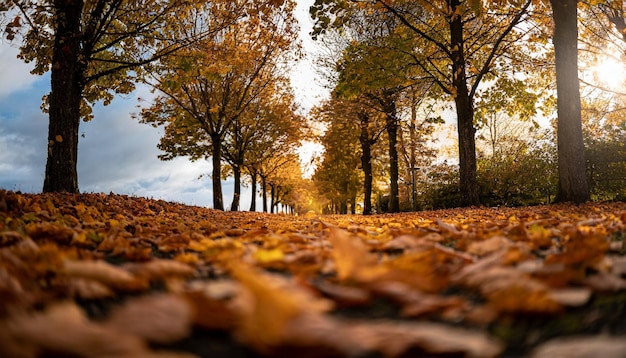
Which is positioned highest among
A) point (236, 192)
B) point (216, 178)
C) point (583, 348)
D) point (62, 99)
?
point (62, 99)

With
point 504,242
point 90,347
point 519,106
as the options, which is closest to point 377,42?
point 519,106

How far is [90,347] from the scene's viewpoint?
2.45 ft

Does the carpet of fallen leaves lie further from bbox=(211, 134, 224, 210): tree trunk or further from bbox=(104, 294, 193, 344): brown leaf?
bbox=(211, 134, 224, 210): tree trunk

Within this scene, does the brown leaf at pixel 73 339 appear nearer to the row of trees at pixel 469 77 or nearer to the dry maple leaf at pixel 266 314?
the dry maple leaf at pixel 266 314

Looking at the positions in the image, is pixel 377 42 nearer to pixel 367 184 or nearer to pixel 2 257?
pixel 367 184

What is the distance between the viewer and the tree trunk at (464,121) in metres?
11.5

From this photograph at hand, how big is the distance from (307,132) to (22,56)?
1505cm

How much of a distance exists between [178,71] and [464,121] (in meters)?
7.79

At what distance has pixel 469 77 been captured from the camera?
12.8 metres

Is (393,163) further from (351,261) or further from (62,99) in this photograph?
(351,261)

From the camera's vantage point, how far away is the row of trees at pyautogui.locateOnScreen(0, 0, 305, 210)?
794 cm

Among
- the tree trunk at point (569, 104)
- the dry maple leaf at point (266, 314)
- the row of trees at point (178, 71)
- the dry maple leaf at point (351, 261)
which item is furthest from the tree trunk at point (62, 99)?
the tree trunk at point (569, 104)

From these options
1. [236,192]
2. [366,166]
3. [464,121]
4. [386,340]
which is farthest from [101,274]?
[366,166]

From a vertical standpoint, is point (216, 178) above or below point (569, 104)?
below
